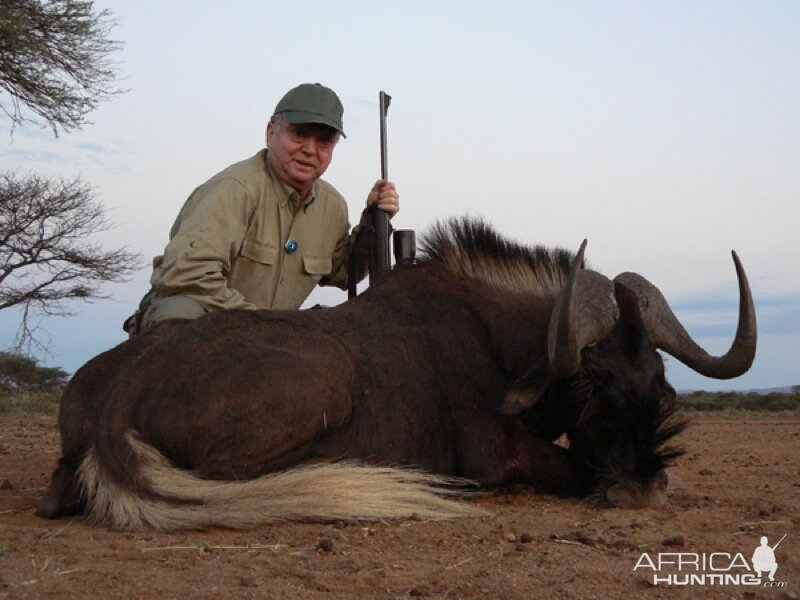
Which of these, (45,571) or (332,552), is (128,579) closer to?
(45,571)

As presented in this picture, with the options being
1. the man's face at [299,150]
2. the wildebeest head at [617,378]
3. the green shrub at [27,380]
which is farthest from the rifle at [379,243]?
the green shrub at [27,380]

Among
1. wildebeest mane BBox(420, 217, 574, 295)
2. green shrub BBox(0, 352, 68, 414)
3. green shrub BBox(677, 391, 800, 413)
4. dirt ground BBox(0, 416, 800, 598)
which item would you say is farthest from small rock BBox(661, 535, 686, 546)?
green shrub BBox(0, 352, 68, 414)

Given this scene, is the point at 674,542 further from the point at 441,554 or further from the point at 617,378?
the point at 617,378

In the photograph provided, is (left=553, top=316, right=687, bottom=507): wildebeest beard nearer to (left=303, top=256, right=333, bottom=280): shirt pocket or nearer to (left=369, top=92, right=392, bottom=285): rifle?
(left=369, top=92, right=392, bottom=285): rifle

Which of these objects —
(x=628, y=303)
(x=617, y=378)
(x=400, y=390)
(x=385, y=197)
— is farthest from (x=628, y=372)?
(x=385, y=197)

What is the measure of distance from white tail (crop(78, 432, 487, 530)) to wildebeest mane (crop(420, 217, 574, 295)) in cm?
134

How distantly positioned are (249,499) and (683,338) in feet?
6.71

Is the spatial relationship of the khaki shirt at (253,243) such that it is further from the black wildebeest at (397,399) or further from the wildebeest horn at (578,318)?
the wildebeest horn at (578,318)

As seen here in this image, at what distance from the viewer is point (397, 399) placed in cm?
450

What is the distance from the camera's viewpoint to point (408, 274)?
5.02 meters

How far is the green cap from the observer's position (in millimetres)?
5652

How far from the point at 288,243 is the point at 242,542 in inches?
108

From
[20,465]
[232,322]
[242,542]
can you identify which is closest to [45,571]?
[242,542]

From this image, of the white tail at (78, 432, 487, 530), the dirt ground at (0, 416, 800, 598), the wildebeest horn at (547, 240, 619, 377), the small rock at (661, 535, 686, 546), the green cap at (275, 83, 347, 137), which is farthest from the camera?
the green cap at (275, 83, 347, 137)
